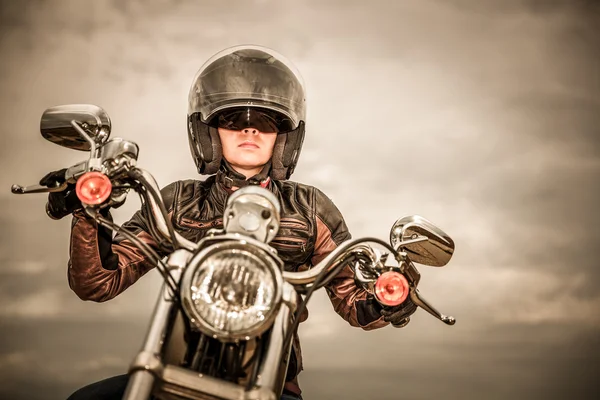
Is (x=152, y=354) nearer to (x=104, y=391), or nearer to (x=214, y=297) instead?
(x=214, y=297)

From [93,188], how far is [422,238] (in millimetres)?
703

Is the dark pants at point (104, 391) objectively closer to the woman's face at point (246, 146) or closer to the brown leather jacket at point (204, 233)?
the brown leather jacket at point (204, 233)

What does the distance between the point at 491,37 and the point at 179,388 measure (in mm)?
2745

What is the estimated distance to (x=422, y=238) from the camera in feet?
4.30

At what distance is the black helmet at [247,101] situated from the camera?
179 centimetres

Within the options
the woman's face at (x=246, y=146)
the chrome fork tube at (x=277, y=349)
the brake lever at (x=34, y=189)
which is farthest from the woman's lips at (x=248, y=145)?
the chrome fork tube at (x=277, y=349)

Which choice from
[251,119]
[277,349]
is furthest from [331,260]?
[251,119]

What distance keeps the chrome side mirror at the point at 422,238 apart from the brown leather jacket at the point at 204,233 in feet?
0.85

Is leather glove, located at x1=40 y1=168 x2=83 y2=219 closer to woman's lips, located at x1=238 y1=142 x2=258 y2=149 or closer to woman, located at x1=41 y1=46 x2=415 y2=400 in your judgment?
woman, located at x1=41 y1=46 x2=415 y2=400

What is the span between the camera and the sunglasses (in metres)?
1.83

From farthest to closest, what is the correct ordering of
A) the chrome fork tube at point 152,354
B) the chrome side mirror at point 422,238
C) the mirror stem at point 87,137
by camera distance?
1. the chrome side mirror at point 422,238
2. the mirror stem at point 87,137
3. the chrome fork tube at point 152,354

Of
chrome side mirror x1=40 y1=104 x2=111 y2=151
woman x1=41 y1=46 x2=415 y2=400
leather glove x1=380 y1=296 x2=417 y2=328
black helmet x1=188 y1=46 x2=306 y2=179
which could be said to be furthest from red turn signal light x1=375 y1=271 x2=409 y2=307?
black helmet x1=188 y1=46 x2=306 y2=179

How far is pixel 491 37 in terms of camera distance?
3.07 metres

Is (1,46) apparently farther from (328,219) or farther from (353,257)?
(353,257)
